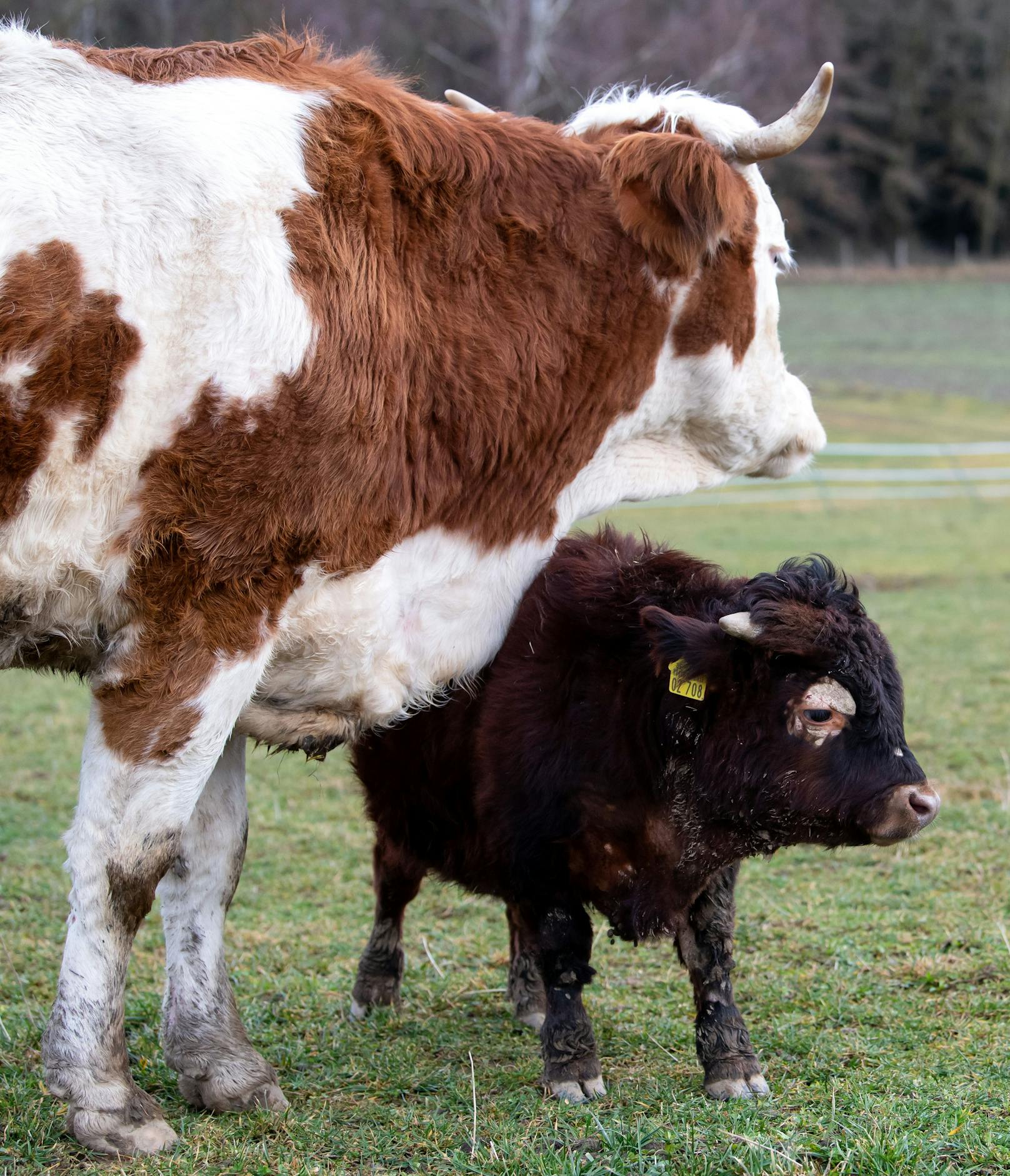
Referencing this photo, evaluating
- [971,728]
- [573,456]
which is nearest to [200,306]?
[573,456]

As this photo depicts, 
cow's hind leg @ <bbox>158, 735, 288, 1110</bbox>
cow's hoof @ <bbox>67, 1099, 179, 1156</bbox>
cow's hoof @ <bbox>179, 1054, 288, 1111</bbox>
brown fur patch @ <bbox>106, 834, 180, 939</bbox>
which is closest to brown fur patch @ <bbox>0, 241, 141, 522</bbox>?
brown fur patch @ <bbox>106, 834, 180, 939</bbox>

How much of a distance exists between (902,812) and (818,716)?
35 cm

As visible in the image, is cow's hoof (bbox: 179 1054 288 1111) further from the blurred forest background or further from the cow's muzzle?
the blurred forest background

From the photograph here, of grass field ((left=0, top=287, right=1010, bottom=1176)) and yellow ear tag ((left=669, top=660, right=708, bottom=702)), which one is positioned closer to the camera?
grass field ((left=0, top=287, right=1010, bottom=1176))

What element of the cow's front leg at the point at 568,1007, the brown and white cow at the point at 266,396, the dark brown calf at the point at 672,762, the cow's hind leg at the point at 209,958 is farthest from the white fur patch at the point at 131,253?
the cow's front leg at the point at 568,1007

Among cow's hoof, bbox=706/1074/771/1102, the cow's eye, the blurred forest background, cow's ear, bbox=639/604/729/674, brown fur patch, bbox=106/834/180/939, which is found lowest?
cow's hoof, bbox=706/1074/771/1102

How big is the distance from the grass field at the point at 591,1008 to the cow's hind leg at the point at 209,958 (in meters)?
0.11

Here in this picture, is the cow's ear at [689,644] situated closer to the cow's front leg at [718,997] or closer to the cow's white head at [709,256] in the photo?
the cow's white head at [709,256]

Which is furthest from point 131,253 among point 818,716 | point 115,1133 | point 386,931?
point 386,931

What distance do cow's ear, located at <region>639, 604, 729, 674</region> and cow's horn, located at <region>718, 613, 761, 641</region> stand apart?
0.27 ft

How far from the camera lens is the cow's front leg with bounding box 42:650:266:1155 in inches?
137

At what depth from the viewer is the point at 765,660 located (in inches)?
163

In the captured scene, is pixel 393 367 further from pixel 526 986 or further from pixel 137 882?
pixel 526 986

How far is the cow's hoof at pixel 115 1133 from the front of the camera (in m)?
3.52
